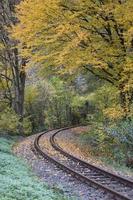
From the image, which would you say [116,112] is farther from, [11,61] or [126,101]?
[11,61]

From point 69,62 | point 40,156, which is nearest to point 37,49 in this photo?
point 69,62

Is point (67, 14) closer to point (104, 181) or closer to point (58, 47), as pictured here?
point (58, 47)

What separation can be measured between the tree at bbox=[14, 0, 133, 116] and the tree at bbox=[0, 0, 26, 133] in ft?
39.7

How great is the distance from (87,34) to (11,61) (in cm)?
1745

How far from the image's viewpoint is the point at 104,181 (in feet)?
49.8

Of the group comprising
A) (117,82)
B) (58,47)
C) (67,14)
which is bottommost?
(117,82)

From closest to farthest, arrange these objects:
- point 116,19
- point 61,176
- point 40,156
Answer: point 61,176 < point 40,156 < point 116,19

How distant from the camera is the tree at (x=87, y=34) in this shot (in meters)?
23.2

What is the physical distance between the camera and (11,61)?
4000cm

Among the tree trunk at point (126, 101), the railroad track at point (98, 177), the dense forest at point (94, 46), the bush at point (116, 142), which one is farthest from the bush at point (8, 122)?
the railroad track at point (98, 177)

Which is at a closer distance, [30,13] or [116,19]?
[116,19]

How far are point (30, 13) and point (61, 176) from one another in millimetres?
11558

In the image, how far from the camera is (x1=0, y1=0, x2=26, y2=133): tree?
38.8 m

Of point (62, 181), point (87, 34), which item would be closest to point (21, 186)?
point (62, 181)
